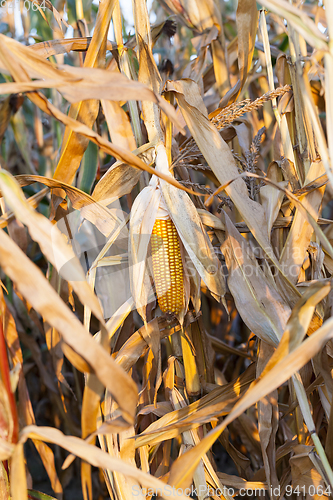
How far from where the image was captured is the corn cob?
638 mm

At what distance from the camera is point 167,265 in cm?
64

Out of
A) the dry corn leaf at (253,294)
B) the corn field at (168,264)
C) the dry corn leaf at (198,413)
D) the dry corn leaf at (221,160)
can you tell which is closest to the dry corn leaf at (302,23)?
the corn field at (168,264)

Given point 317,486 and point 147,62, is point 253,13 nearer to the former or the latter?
point 147,62

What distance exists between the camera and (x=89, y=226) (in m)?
0.88

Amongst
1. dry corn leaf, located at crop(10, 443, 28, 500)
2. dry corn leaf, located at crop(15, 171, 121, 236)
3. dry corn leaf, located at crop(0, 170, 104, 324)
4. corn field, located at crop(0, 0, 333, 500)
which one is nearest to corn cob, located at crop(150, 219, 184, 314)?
corn field, located at crop(0, 0, 333, 500)

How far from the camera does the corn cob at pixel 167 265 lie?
638 mm

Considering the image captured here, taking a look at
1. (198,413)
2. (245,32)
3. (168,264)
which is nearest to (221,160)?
(168,264)

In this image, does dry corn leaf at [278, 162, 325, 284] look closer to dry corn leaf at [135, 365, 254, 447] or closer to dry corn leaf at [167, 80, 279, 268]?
dry corn leaf at [167, 80, 279, 268]

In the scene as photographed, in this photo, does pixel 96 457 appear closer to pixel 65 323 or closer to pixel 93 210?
pixel 65 323

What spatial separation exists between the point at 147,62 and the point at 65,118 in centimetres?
31

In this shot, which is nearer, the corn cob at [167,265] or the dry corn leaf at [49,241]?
the dry corn leaf at [49,241]

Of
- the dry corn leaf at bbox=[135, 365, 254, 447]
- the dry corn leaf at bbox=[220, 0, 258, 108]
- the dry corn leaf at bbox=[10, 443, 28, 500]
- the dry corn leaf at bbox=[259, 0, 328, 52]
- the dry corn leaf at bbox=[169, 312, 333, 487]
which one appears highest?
the dry corn leaf at bbox=[220, 0, 258, 108]

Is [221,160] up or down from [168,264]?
up

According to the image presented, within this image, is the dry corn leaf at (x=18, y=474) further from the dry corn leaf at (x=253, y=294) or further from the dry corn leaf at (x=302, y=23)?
the dry corn leaf at (x=302, y=23)
